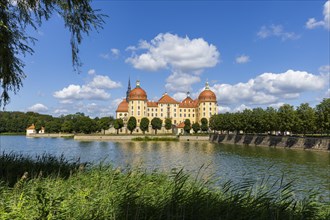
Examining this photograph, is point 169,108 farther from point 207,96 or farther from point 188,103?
point 207,96

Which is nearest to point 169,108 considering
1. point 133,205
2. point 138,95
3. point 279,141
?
point 138,95

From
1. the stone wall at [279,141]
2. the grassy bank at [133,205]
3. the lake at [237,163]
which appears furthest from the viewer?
the stone wall at [279,141]

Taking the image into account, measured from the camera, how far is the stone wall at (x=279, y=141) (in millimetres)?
47969

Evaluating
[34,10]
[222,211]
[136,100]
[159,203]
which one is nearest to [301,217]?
[222,211]

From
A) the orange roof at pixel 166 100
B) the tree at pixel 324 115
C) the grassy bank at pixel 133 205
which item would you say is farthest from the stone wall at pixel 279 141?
the grassy bank at pixel 133 205

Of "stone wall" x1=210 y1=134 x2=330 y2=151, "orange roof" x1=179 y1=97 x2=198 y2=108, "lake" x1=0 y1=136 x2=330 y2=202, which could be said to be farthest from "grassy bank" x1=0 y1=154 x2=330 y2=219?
"orange roof" x1=179 y1=97 x2=198 y2=108

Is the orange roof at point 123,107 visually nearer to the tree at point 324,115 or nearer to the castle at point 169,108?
the castle at point 169,108

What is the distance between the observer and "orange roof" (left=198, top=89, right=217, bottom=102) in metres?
118

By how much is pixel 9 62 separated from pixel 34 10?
4.81ft

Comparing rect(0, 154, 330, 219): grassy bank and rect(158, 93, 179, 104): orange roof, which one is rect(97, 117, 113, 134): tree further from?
rect(0, 154, 330, 219): grassy bank

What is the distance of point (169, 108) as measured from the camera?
397ft

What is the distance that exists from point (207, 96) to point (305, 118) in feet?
212

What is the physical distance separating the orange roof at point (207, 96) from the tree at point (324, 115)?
6584cm

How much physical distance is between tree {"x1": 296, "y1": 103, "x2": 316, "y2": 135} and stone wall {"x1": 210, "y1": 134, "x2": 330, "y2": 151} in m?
2.76
